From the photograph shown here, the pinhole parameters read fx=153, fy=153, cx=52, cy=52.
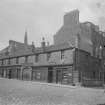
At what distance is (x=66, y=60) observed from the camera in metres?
28.7

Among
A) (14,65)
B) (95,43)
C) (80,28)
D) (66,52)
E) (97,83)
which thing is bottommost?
(97,83)

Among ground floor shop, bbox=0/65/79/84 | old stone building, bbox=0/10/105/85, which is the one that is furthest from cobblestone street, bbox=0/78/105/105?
old stone building, bbox=0/10/105/85

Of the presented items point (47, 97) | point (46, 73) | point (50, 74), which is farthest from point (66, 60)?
point (47, 97)

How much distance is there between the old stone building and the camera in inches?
1096

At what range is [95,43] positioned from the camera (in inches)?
1609

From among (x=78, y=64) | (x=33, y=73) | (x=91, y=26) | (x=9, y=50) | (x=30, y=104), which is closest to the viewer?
(x=30, y=104)

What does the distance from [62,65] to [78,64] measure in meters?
3.10

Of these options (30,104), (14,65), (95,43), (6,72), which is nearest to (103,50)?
(95,43)

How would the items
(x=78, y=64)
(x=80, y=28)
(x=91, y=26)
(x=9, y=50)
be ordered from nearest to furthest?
(x=78, y=64), (x=80, y=28), (x=91, y=26), (x=9, y=50)

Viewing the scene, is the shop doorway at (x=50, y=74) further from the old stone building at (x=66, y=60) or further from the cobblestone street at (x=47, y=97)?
the cobblestone street at (x=47, y=97)

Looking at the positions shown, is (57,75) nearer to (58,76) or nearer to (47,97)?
(58,76)

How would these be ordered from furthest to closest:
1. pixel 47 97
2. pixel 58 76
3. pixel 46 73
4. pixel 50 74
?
pixel 46 73 → pixel 50 74 → pixel 58 76 → pixel 47 97

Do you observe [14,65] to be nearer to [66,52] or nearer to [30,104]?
[66,52]

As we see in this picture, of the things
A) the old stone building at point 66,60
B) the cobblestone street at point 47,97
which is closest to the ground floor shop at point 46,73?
the old stone building at point 66,60
